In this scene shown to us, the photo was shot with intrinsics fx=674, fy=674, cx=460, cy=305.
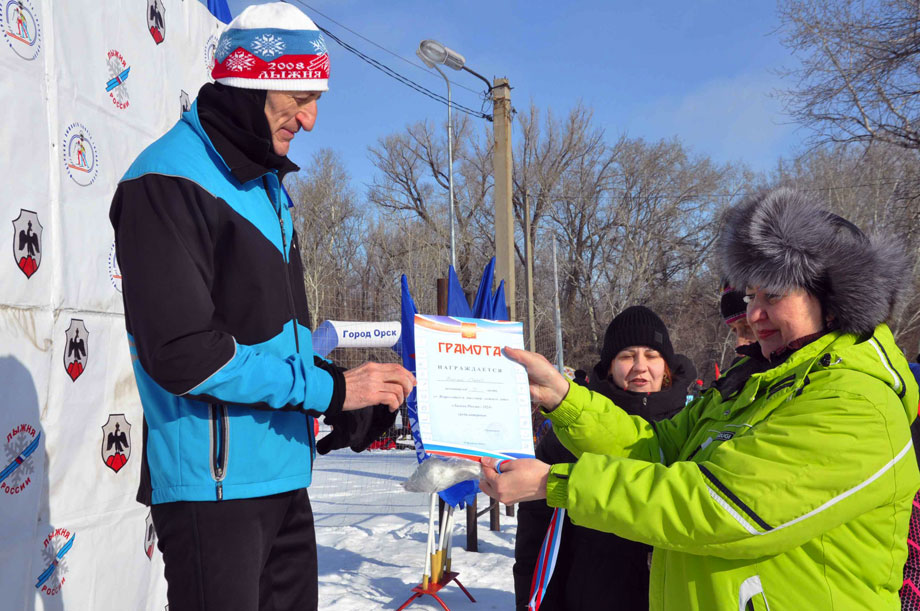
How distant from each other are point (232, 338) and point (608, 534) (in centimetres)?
175

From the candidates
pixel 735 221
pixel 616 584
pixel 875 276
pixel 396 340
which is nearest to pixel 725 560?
pixel 875 276

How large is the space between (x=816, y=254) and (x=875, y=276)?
0.14 m

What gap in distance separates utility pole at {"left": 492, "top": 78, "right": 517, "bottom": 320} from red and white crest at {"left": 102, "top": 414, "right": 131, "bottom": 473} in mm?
4321

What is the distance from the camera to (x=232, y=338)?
1550 millimetres

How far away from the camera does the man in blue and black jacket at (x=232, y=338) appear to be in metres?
1.51

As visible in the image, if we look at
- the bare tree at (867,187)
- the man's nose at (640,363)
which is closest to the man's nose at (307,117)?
the man's nose at (640,363)

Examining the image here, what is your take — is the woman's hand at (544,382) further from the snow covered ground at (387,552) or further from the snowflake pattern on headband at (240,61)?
the snow covered ground at (387,552)

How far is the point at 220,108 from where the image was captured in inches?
69.6

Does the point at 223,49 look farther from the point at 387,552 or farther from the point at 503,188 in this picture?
the point at 503,188

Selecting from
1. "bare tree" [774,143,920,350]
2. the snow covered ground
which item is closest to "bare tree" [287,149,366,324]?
the snow covered ground

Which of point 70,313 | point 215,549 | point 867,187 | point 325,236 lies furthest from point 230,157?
point 867,187

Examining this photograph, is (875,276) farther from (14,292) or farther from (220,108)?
(14,292)

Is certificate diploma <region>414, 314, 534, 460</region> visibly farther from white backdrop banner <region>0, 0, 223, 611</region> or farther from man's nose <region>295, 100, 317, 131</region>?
white backdrop banner <region>0, 0, 223, 611</region>

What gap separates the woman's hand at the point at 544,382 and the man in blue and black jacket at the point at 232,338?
0.37 m
